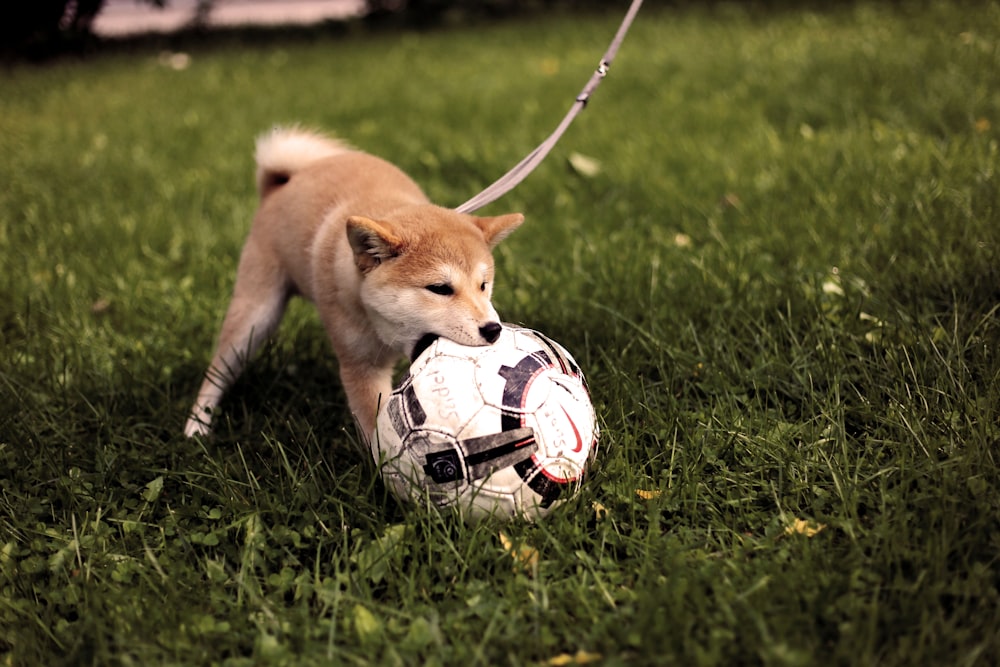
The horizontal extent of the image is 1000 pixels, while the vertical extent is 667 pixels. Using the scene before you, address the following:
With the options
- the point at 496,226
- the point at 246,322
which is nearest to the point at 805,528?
the point at 496,226

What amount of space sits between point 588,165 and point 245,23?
933 centimetres

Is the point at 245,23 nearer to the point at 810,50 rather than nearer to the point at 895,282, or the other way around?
the point at 810,50

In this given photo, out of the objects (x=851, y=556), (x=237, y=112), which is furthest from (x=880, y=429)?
(x=237, y=112)

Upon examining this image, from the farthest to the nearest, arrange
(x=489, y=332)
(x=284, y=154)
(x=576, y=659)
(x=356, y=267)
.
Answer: (x=284, y=154)
(x=356, y=267)
(x=489, y=332)
(x=576, y=659)

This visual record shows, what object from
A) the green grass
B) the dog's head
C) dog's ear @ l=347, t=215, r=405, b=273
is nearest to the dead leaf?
the green grass

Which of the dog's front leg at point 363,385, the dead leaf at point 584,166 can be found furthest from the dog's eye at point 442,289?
the dead leaf at point 584,166

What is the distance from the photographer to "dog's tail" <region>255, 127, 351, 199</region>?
348cm

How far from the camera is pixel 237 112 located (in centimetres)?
734

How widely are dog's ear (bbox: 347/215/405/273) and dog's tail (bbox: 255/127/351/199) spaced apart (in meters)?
1.03

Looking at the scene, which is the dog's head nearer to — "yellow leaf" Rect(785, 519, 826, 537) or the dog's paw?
the dog's paw

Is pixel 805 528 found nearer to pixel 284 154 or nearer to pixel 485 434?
pixel 485 434

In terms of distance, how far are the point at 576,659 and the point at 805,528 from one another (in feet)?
2.43

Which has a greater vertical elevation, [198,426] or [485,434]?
[485,434]

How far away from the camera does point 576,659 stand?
73.9 inches
